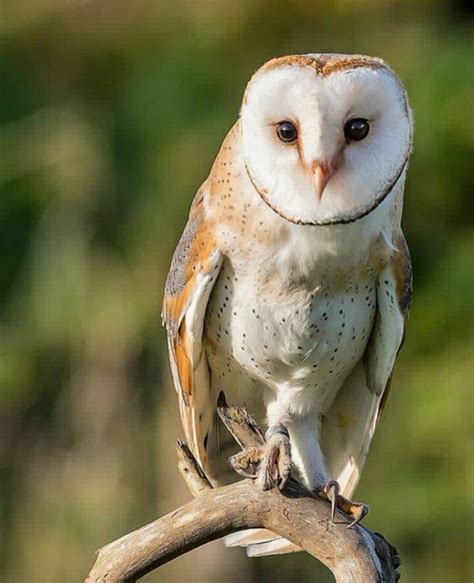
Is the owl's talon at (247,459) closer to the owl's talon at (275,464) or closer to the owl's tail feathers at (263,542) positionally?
the owl's talon at (275,464)

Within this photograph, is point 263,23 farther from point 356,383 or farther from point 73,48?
point 356,383

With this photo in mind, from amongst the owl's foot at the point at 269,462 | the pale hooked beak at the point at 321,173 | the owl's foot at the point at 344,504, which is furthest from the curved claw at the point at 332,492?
the pale hooked beak at the point at 321,173

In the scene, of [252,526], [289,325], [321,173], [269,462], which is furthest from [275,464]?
[321,173]

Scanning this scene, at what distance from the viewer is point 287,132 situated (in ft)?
7.91

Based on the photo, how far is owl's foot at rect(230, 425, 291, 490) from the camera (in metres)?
2.35

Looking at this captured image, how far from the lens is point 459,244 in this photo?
6.53 m

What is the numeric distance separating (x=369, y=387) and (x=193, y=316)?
16.3 inches

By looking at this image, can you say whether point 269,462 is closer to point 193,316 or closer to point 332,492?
point 332,492

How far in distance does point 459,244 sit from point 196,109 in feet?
4.17

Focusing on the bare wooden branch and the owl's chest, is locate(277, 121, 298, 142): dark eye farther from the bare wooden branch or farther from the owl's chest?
the bare wooden branch

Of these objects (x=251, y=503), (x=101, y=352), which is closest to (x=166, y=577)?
(x=101, y=352)

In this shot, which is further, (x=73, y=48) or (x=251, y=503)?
(x=73, y=48)

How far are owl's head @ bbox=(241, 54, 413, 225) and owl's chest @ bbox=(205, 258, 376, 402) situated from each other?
202mm

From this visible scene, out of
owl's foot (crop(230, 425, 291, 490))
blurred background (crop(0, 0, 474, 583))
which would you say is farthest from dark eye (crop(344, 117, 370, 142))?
blurred background (crop(0, 0, 474, 583))
